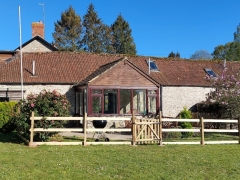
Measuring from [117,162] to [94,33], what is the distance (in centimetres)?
4921

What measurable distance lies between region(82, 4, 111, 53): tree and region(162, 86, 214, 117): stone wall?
31892 mm

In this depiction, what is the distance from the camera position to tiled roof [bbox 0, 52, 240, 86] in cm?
2328

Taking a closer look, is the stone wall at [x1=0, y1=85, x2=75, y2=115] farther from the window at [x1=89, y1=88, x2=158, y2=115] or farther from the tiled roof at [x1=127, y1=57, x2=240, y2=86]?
the tiled roof at [x1=127, y1=57, x2=240, y2=86]

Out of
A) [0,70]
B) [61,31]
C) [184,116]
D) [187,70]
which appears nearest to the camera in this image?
[184,116]

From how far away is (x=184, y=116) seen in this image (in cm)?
1970

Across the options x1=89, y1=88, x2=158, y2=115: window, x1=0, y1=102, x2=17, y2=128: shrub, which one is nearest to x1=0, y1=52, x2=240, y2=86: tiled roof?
x1=89, y1=88, x2=158, y2=115: window

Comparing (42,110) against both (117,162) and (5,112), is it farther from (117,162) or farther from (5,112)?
(5,112)

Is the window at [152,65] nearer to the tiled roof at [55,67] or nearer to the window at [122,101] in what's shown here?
the tiled roof at [55,67]

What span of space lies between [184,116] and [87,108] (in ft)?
20.0

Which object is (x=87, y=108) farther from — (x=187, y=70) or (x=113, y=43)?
(x=113, y=43)

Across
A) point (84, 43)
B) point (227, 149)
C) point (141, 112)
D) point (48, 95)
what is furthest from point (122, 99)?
point (84, 43)

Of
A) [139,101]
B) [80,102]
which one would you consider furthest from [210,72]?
[80,102]

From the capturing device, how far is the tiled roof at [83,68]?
23.3 meters

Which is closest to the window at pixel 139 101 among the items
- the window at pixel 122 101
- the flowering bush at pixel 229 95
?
the window at pixel 122 101
